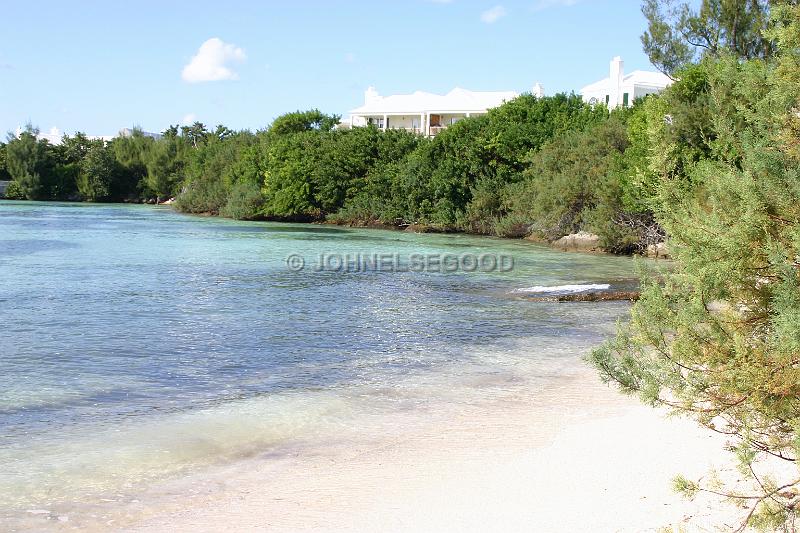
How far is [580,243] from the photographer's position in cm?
3606

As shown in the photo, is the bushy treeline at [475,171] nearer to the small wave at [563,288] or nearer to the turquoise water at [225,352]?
the small wave at [563,288]

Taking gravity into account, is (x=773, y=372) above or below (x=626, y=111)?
below

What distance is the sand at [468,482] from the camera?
579cm

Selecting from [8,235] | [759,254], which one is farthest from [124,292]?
[8,235]

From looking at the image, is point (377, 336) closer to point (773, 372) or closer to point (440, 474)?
point (440, 474)

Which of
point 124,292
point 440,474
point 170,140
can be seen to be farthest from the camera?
point 170,140

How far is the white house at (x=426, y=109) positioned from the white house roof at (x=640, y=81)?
596cm

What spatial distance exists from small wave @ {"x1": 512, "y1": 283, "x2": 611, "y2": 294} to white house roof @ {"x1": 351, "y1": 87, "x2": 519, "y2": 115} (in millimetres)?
51901

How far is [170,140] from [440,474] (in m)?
92.0

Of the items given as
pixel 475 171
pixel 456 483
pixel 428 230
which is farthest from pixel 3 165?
pixel 456 483

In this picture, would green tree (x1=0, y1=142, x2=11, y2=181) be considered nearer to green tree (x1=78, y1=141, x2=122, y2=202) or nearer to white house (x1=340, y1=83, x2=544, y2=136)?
green tree (x1=78, y1=141, x2=122, y2=202)

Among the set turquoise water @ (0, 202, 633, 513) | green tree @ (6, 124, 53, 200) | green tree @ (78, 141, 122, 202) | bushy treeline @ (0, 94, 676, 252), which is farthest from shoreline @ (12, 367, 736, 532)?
green tree @ (6, 124, 53, 200)

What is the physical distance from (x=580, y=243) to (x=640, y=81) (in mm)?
28848

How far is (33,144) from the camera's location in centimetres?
8750
